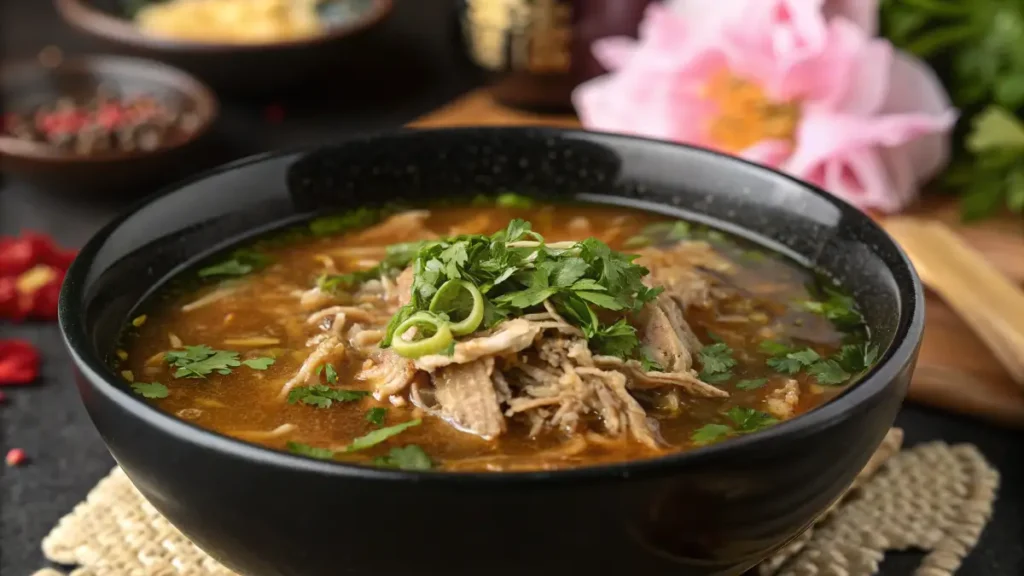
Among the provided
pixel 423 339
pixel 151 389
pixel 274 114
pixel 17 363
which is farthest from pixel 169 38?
pixel 423 339

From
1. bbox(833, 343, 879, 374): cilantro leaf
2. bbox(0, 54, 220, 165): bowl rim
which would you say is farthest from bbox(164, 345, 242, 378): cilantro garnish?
bbox(0, 54, 220, 165): bowl rim

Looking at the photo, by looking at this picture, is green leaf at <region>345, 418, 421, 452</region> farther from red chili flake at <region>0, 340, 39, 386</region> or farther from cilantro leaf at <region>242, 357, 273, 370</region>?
red chili flake at <region>0, 340, 39, 386</region>

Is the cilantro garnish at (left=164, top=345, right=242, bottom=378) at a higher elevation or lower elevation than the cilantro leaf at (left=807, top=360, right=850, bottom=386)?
lower

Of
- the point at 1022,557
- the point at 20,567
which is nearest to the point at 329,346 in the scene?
the point at 20,567

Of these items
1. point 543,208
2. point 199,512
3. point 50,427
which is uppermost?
point 199,512

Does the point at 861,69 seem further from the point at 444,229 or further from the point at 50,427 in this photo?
the point at 50,427

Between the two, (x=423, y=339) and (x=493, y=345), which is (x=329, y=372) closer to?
(x=423, y=339)
